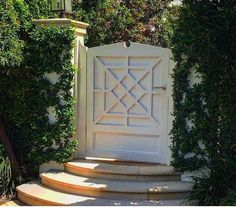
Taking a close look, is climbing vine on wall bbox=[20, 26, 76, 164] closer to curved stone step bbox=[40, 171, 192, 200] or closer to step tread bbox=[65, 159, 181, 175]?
step tread bbox=[65, 159, 181, 175]

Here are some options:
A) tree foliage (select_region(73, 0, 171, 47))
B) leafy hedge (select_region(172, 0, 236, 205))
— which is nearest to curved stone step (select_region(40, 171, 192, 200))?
leafy hedge (select_region(172, 0, 236, 205))

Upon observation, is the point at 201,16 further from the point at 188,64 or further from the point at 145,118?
the point at 145,118

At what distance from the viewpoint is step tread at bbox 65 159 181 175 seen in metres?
6.62

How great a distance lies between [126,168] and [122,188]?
57 centimetres

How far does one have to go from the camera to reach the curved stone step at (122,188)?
6.18m

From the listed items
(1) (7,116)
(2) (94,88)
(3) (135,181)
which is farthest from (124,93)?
(1) (7,116)

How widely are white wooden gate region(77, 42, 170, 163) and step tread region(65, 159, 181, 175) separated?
0.99 ft

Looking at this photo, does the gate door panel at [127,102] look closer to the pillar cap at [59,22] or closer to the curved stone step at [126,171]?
the curved stone step at [126,171]

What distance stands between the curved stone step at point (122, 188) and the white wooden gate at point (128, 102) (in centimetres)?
79

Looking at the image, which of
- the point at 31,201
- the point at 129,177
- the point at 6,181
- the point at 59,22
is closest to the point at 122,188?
the point at 129,177

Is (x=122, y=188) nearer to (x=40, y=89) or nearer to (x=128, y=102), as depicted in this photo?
(x=128, y=102)

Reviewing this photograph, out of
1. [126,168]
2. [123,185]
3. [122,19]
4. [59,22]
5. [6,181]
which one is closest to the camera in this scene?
[123,185]

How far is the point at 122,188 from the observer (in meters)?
6.25

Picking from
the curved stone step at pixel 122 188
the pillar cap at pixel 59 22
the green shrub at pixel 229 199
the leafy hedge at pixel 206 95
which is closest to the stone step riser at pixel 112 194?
the curved stone step at pixel 122 188
